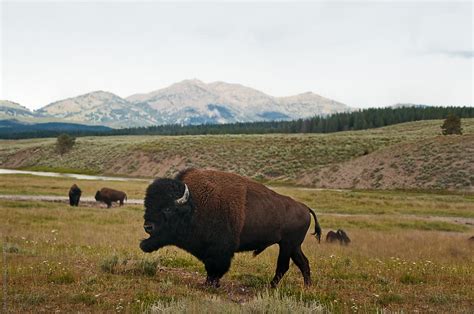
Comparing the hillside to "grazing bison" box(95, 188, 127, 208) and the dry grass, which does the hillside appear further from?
"grazing bison" box(95, 188, 127, 208)

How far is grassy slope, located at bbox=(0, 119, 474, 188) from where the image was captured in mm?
79375

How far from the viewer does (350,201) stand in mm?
39438

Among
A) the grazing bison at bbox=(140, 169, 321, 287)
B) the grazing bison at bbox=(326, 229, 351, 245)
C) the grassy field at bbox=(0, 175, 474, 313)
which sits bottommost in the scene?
the grazing bison at bbox=(326, 229, 351, 245)

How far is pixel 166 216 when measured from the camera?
8.72 m

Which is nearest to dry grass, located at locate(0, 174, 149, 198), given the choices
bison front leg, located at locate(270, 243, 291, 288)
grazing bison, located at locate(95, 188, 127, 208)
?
grazing bison, located at locate(95, 188, 127, 208)

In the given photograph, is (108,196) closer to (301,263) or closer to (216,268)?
(301,263)

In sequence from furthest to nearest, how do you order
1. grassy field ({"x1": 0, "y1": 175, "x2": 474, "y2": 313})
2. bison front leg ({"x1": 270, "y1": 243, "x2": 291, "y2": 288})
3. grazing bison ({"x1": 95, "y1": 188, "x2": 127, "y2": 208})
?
grazing bison ({"x1": 95, "y1": 188, "x2": 127, "y2": 208}) < bison front leg ({"x1": 270, "y1": 243, "x2": 291, "y2": 288}) < grassy field ({"x1": 0, "y1": 175, "x2": 474, "y2": 313})

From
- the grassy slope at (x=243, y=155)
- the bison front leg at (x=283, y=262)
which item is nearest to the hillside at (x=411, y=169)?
the grassy slope at (x=243, y=155)

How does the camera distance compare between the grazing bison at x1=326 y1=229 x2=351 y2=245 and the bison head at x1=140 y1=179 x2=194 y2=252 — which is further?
the grazing bison at x1=326 y1=229 x2=351 y2=245

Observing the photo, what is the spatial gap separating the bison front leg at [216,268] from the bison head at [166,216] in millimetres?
799

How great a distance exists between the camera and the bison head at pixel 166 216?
8.67 meters

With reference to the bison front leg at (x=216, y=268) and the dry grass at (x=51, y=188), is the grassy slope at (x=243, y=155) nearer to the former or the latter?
the dry grass at (x=51, y=188)

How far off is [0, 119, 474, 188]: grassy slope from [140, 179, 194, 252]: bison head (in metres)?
60.5

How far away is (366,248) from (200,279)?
9.25 m
